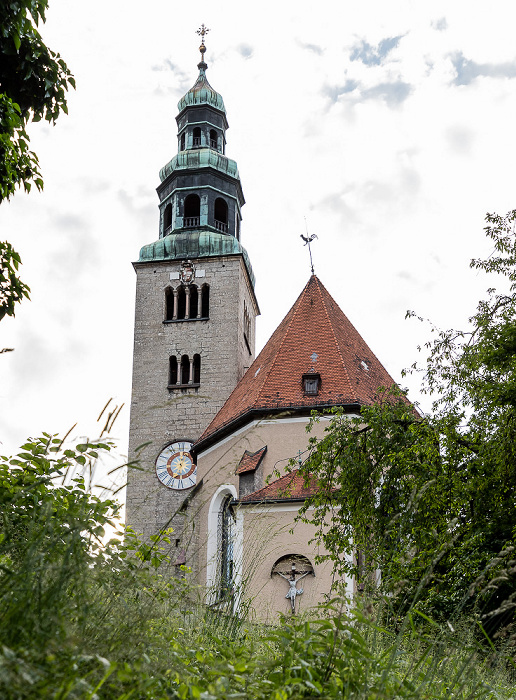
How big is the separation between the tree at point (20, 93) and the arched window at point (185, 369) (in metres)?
21.0

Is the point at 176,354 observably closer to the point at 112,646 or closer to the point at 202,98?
the point at 202,98

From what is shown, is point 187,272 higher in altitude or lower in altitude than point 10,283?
higher

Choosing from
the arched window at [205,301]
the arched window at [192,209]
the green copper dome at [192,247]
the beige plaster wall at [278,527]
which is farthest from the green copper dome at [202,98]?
the beige plaster wall at [278,527]

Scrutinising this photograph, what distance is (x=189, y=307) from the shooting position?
29.9 m

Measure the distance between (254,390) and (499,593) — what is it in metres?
10.5

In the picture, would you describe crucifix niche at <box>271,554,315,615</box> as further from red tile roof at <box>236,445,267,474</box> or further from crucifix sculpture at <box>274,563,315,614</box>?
red tile roof at <box>236,445,267,474</box>

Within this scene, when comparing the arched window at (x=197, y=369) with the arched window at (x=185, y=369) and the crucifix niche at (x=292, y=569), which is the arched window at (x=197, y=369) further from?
the crucifix niche at (x=292, y=569)

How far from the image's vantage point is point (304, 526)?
16.5 m

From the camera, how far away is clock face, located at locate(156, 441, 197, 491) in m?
26.4

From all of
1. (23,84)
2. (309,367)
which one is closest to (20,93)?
(23,84)

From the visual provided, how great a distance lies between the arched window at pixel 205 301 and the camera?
29766 mm

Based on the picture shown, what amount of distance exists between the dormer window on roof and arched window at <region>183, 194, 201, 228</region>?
14.0 meters

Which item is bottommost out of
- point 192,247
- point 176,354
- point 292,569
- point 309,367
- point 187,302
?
point 292,569

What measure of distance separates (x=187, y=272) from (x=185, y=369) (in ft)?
13.1
